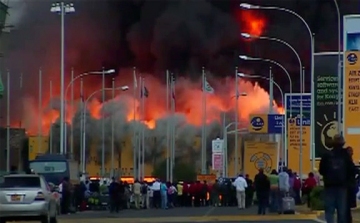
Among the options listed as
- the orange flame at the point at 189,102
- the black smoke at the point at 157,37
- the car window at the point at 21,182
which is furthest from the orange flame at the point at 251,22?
the car window at the point at 21,182

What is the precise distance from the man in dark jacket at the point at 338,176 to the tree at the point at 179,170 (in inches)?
2558

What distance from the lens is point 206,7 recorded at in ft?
285

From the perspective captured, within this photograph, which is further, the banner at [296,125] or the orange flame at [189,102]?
the orange flame at [189,102]

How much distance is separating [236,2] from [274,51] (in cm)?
528

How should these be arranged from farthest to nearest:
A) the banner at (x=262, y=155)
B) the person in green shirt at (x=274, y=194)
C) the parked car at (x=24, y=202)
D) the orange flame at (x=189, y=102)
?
the orange flame at (x=189, y=102) → the banner at (x=262, y=155) → the person in green shirt at (x=274, y=194) → the parked car at (x=24, y=202)

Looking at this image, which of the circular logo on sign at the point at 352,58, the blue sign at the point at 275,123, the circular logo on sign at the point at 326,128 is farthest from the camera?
the blue sign at the point at 275,123

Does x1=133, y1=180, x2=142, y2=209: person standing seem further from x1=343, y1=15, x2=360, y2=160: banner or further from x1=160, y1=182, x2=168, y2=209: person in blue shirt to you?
x1=343, y1=15, x2=360, y2=160: banner

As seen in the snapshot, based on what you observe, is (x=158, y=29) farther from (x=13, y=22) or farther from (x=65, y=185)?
(x=65, y=185)

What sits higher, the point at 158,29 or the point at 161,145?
the point at 158,29

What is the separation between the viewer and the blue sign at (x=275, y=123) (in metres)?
58.5

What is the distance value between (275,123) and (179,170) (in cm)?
2759

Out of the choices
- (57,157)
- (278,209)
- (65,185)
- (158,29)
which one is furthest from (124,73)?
(278,209)

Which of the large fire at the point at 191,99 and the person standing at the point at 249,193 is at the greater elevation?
the large fire at the point at 191,99

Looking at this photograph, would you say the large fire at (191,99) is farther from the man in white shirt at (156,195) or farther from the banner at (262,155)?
the man in white shirt at (156,195)
